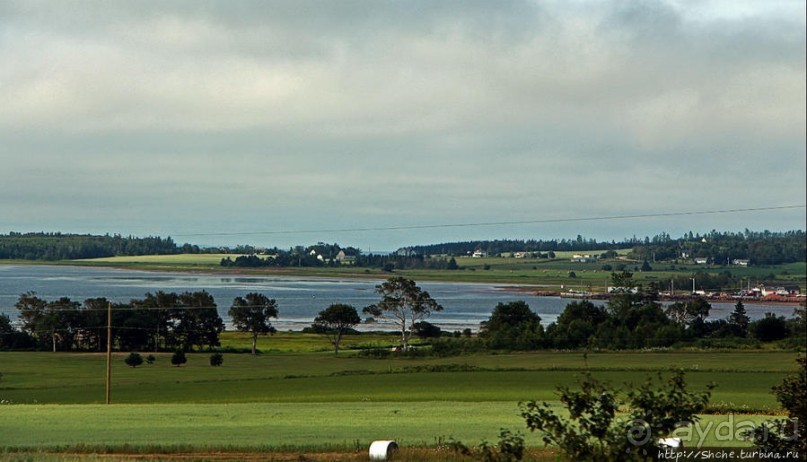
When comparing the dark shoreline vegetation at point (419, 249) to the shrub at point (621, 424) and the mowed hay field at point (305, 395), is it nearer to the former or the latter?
the mowed hay field at point (305, 395)

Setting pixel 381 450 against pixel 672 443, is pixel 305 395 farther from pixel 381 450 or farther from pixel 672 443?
pixel 672 443

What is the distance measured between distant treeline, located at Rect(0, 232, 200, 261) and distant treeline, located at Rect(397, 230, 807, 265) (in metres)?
47.8

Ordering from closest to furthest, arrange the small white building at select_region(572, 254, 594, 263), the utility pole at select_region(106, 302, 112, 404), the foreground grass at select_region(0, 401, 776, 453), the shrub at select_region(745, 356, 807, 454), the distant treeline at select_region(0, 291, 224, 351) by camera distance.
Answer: the shrub at select_region(745, 356, 807, 454) → the foreground grass at select_region(0, 401, 776, 453) → the utility pole at select_region(106, 302, 112, 404) → the distant treeline at select_region(0, 291, 224, 351) → the small white building at select_region(572, 254, 594, 263)

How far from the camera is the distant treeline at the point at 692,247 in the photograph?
73688 mm

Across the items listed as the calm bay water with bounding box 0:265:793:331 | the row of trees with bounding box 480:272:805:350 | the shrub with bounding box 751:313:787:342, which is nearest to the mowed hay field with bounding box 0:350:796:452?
the row of trees with bounding box 480:272:805:350

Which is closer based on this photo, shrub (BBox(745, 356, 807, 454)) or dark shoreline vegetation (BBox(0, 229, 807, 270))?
shrub (BBox(745, 356, 807, 454))

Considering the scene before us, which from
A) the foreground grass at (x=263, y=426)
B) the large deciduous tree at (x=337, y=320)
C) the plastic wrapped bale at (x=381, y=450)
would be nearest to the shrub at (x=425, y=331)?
the large deciduous tree at (x=337, y=320)

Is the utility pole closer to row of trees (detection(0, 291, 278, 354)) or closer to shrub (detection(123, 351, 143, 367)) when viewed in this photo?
shrub (detection(123, 351, 143, 367))

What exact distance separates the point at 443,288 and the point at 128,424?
107335mm

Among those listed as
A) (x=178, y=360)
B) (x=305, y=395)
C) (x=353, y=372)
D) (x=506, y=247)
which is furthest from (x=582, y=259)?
(x=305, y=395)

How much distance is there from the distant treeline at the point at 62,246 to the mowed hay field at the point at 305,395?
476 inches

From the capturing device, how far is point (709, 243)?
317 feet

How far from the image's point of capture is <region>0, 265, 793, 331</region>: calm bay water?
67.3m

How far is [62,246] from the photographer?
6756cm
